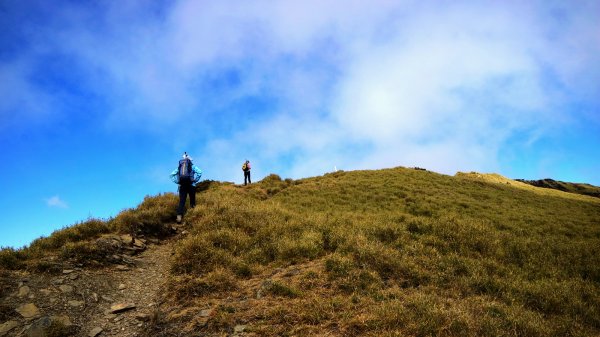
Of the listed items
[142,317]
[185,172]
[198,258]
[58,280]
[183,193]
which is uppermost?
[185,172]

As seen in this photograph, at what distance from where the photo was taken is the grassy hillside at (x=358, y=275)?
7043 millimetres

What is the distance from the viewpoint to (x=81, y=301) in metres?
8.41

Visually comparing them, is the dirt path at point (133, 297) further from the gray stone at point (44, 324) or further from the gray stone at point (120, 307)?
the gray stone at point (44, 324)

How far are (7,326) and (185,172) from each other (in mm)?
9205

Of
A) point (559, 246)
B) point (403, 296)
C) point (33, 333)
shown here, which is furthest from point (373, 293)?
point (559, 246)

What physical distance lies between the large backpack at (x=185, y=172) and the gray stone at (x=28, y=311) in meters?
8.37

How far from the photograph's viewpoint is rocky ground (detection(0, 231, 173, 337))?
7340 mm

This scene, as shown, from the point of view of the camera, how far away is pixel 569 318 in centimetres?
793

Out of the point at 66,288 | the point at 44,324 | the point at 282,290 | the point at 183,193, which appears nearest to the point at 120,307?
the point at 44,324

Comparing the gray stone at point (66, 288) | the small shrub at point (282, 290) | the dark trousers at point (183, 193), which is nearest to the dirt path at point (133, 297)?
the gray stone at point (66, 288)

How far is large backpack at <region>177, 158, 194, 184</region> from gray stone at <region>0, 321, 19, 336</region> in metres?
8.96

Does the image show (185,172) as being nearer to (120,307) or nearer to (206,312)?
(120,307)

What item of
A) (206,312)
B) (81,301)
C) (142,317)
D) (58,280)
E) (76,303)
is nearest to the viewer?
(206,312)

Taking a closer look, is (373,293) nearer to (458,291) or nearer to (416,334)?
(416,334)
